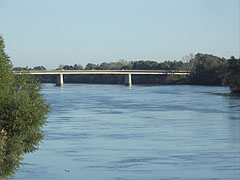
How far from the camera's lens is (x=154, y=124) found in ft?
144

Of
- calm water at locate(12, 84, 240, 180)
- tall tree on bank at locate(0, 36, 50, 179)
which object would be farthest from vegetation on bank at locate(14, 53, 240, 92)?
tall tree on bank at locate(0, 36, 50, 179)

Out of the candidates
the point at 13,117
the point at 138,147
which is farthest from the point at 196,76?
the point at 13,117

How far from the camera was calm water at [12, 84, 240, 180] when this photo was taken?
25.1 metres

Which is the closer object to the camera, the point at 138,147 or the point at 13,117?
the point at 13,117

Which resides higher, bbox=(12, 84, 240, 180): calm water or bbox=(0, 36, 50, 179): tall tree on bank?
bbox=(0, 36, 50, 179): tall tree on bank

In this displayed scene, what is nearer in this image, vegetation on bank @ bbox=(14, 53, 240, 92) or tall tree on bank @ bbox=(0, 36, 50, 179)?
tall tree on bank @ bbox=(0, 36, 50, 179)

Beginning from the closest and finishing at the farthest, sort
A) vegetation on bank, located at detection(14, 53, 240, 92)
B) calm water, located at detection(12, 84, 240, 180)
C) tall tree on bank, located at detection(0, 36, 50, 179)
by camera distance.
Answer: tall tree on bank, located at detection(0, 36, 50, 179) < calm water, located at detection(12, 84, 240, 180) < vegetation on bank, located at detection(14, 53, 240, 92)

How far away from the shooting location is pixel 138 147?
32250 mm

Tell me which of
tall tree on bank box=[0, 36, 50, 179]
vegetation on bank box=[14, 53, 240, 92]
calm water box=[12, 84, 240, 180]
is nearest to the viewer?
tall tree on bank box=[0, 36, 50, 179]

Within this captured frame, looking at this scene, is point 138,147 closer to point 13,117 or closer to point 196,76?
point 13,117

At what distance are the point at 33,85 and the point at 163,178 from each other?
7300 mm

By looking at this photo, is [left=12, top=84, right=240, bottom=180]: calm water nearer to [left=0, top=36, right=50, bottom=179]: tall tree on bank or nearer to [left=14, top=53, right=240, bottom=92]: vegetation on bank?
[left=0, top=36, right=50, bottom=179]: tall tree on bank

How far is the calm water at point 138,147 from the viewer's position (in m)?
25.1

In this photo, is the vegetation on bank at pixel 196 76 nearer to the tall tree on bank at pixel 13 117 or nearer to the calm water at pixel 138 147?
the calm water at pixel 138 147
